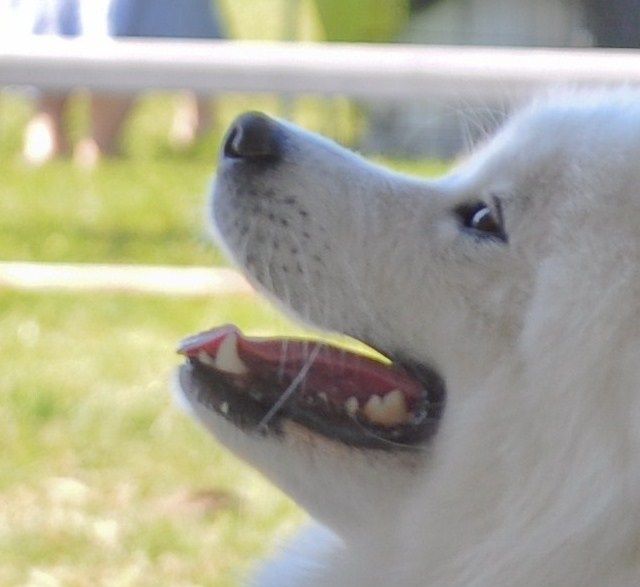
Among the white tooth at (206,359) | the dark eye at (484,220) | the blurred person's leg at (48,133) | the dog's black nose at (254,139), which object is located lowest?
the white tooth at (206,359)

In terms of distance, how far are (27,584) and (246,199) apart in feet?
4.35

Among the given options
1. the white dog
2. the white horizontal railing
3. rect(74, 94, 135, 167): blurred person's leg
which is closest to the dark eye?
the white dog

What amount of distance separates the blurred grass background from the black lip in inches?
11.5

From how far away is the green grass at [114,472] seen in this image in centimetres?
282

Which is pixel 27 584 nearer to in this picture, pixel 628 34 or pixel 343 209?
pixel 343 209

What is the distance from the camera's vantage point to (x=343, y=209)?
1746 mm

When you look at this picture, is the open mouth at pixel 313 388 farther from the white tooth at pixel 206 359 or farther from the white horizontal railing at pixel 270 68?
the white horizontal railing at pixel 270 68

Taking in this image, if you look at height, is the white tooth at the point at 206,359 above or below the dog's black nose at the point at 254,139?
below

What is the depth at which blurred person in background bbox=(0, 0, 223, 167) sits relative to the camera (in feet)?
20.3

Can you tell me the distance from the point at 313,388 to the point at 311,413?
6 centimetres

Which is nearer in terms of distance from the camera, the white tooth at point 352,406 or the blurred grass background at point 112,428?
the white tooth at point 352,406

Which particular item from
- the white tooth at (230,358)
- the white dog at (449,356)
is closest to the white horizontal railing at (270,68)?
the white dog at (449,356)

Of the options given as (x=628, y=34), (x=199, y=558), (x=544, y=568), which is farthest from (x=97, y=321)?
(x=544, y=568)

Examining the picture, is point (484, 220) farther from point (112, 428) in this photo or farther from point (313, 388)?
point (112, 428)
